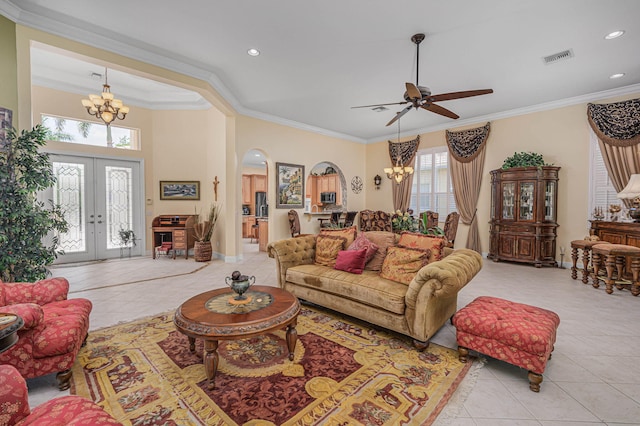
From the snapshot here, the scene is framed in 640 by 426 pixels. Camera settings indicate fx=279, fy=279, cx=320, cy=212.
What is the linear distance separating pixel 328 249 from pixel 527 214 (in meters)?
4.63

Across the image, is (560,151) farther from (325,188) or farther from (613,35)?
(325,188)

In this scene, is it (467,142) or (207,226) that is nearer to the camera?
(207,226)

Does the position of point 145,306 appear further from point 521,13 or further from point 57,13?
point 521,13

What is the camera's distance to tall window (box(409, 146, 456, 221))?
7.35m

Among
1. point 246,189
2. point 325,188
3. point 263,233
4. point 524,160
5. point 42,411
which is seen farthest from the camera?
point 246,189

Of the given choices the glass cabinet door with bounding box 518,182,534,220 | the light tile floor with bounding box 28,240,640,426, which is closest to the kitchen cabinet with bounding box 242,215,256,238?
the light tile floor with bounding box 28,240,640,426

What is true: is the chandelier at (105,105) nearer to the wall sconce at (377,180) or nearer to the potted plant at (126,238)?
the potted plant at (126,238)

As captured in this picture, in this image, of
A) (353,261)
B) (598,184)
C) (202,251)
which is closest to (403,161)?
(598,184)

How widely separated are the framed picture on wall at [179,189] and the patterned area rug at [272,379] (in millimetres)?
4685

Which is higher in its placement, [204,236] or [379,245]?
[379,245]

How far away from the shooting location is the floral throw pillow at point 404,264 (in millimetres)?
2898

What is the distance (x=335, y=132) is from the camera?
27.2 feet

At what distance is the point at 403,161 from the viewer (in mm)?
8102

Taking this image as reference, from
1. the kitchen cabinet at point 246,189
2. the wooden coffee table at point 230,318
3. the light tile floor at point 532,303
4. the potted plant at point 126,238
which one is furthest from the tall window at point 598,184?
the kitchen cabinet at point 246,189
